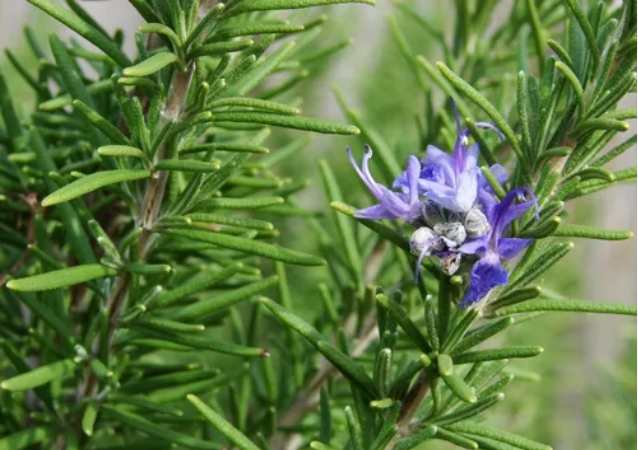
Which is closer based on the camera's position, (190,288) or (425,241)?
(425,241)

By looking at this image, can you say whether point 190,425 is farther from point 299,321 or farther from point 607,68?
point 607,68

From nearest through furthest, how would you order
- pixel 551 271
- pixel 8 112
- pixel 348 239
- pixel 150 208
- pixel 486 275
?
pixel 486 275 → pixel 150 208 → pixel 8 112 → pixel 348 239 → pixel 551 271

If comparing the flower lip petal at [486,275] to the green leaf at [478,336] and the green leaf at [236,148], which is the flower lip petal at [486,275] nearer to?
the green leaf at [478,336]

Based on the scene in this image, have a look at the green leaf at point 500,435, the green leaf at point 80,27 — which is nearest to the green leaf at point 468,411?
the green leaf at point 500,435

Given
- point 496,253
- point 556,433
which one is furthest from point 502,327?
point 556,433

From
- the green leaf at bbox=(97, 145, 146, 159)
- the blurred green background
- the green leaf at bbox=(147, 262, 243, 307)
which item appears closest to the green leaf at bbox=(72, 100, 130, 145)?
the green leaf at bbox=(97, 145, 146, 159)

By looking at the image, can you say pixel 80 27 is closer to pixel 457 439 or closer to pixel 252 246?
pixel 252 246

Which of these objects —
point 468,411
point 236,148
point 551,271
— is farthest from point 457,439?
point 551,271
